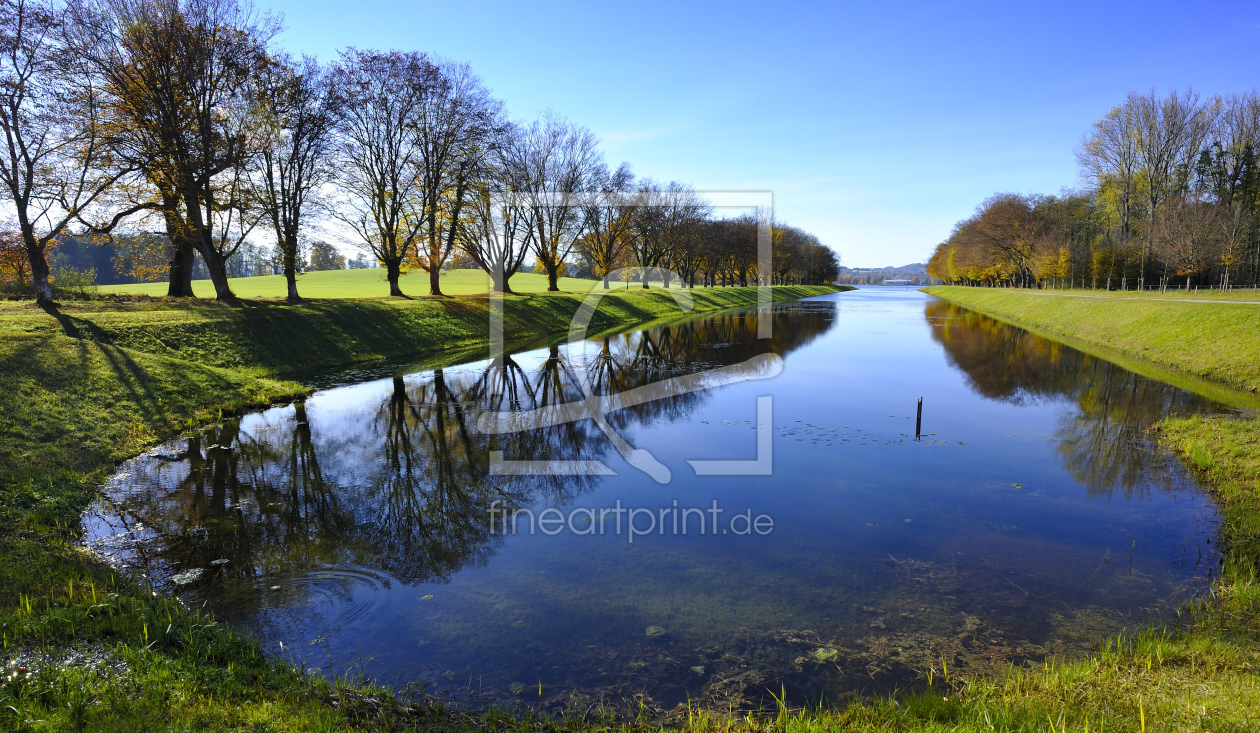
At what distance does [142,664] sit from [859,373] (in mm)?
22684

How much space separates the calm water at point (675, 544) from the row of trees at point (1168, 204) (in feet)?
136

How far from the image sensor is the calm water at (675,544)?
5.98 meters

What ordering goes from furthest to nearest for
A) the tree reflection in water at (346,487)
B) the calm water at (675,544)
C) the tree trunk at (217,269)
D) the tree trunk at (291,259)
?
the tree trunk at (291,259) < the tree trunk at (217,269) < the tree reflection in water at (346,487) < the calm water at (675,544)

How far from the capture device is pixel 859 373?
23.4 meters

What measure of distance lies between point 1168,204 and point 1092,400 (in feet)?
157

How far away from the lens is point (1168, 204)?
50.2 metres

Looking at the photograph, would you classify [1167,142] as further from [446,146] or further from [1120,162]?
[446,146]

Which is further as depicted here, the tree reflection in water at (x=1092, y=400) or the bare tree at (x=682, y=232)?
the bare tree at (x=682, y=232)

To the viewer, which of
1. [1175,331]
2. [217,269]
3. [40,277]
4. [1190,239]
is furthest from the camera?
[1190,239]

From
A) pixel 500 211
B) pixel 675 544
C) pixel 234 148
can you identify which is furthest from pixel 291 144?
pixel 675 544

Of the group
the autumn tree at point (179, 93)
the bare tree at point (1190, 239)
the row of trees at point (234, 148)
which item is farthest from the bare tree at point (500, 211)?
the bare tree at point (1190, 239)

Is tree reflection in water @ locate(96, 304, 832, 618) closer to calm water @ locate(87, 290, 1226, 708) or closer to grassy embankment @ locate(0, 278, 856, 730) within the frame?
calm water @ locate(87, 290, 1226, 708)

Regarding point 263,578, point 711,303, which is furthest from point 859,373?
point 711,303

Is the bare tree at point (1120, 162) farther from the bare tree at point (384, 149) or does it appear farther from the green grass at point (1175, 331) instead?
the bare tree at point (384, 149)
